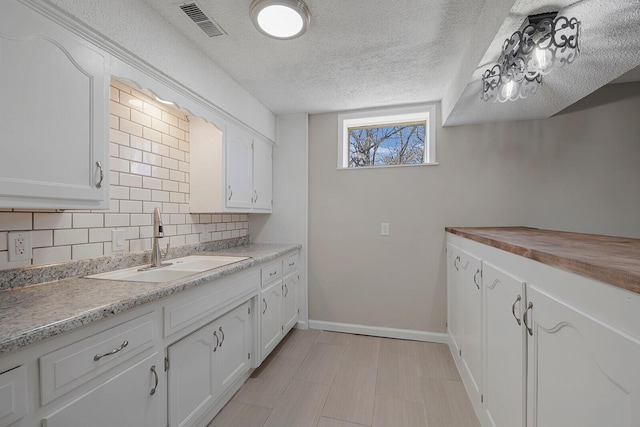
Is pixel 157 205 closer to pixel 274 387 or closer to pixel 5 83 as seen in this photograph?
pixel 5 83

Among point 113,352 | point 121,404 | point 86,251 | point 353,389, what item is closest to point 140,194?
point 86,251

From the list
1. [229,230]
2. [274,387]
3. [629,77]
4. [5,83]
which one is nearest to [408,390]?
[274,387]

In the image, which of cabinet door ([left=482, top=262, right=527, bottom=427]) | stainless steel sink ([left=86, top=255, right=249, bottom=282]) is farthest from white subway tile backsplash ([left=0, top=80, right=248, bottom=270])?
cabinet door ([left=482, top=262, right=527, bottom=427])

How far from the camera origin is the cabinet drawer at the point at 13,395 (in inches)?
28.1

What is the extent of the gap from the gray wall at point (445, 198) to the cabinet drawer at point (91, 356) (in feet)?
6.49

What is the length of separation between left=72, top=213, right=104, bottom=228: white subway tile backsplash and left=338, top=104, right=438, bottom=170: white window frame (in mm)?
2043

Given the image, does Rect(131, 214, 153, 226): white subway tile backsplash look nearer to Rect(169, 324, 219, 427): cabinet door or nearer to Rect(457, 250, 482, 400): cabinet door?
Rect(169, 324, 219, 427): cabinet door

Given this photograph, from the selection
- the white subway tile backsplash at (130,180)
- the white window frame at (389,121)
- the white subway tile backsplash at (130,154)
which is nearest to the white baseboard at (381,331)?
the white window frame at (389,121)

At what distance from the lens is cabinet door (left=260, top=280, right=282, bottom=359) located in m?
2.11

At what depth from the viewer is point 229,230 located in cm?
273

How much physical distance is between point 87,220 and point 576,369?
2.12m

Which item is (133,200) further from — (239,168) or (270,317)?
(270,317)

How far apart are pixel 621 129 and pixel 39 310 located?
12.1ft

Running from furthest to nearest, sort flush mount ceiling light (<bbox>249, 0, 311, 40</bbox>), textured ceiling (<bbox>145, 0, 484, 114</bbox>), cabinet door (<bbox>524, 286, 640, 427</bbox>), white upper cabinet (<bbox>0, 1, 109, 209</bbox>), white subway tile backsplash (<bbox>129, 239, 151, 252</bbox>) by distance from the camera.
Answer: white subway tile backsplash (<bbox>129, 239, 151, 252</bbox>) < textured ceiling (<bbox>145, 0, 484, 114</bbox>) < flush mount ceiling light (<bbox>249, 0, 311, 40</bbox>) < white upper cabinet (<bbox>0, 1, 109, 209</bbox>) < cabinet door (<bbox>524, 286, 640, 427</bbox>)
